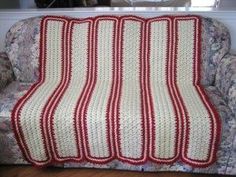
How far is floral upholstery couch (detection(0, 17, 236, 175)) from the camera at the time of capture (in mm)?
1405

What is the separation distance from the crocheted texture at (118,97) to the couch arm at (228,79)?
11 cm

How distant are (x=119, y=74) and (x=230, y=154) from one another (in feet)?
2.52

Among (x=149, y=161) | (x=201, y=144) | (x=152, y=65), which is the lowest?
(x=149, y=161)

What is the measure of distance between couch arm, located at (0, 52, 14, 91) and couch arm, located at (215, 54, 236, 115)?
1.27 m

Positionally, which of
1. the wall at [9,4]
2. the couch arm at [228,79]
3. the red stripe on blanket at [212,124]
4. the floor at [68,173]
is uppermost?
the wall at [9,4]

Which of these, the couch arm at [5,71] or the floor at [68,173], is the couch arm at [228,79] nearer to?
the floor at [68,173]

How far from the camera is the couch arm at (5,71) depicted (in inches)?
66.9

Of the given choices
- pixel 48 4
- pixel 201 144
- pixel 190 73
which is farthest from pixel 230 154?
pixel 48 4

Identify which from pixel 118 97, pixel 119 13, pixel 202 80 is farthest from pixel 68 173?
pixel 119 13

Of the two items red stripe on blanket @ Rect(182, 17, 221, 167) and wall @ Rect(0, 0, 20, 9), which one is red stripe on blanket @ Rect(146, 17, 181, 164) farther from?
wall @ Rect(0, 0, 20, 9)

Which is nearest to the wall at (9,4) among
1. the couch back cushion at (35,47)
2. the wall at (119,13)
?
the wall at (119,13)

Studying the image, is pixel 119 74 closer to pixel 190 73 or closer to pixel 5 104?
pixel 190 73

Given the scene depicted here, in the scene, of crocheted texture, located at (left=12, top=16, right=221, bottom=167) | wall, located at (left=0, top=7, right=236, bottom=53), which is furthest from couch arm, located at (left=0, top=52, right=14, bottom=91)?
wall, located at (left=0, top=7, right=236, bottom=53)

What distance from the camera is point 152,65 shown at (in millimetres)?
1726
